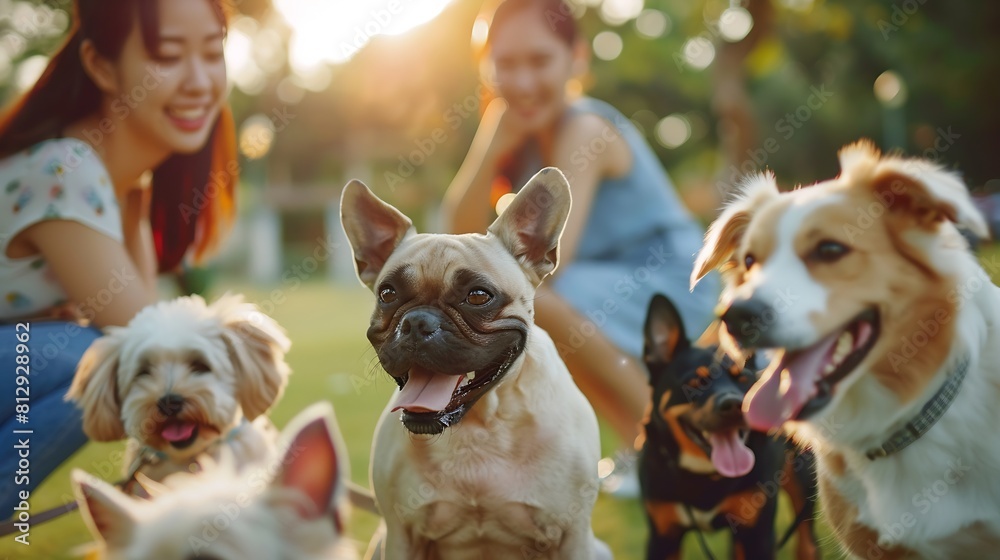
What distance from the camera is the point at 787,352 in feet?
6.89

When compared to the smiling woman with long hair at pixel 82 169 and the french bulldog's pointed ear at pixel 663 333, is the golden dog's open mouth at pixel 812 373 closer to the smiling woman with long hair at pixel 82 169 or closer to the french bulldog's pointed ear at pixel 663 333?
the french bulldog's pointed ear at pixel 663 333

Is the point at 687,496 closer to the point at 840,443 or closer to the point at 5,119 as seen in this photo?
the point at 840,443

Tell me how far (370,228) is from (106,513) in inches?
44.2

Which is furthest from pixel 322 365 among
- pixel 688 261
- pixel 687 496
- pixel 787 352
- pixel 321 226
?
pixel 321 226

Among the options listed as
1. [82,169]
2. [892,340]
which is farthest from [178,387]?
[892,340]

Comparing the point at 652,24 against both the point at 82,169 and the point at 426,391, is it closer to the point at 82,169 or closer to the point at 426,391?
the point at 82,169

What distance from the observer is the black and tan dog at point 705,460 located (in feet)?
8.68

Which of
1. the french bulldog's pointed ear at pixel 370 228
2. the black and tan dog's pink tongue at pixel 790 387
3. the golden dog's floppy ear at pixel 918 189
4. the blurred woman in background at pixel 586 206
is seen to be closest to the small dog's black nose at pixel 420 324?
the french bulldog's pointed ear at pixel 370 228

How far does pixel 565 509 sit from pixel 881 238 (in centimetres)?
117

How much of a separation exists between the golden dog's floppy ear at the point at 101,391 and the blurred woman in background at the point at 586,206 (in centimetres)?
187

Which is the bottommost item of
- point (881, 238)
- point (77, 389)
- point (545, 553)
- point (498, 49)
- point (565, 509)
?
point (545, 553)

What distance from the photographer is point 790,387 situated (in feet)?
6.79

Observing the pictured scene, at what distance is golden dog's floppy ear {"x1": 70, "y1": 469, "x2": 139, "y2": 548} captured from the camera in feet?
5.74

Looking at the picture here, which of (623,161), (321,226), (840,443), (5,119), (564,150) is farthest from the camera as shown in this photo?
(321,226)
